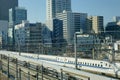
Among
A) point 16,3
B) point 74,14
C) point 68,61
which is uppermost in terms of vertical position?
point 16,3

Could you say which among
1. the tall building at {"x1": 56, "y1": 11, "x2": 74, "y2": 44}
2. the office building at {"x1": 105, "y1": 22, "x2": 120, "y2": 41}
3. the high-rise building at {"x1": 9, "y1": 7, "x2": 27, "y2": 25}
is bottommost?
the office building at {"x1": 105, "y1": 22, "x2": 120, "y2": 41}

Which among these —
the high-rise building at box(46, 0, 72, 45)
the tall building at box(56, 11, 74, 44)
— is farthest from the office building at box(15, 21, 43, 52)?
the tall building at box(56, 11, 74, 44)

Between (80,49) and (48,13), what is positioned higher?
(48,13)

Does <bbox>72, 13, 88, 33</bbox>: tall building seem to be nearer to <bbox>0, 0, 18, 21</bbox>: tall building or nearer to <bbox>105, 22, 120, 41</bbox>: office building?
<bbox>105, 22, 120, 41</bbox>: office building

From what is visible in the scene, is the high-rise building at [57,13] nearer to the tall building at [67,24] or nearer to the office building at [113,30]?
the tall building at [67,24]

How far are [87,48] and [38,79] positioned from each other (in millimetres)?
14310

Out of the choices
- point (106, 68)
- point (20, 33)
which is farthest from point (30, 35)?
point (106, 68)

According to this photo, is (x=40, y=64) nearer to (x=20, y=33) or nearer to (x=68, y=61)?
(x=68, y=61)

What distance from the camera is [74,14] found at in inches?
3369

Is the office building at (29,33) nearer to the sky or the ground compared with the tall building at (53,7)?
nearer to the ground

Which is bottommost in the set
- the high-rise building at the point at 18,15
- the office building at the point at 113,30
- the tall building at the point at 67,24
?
the office building at the point at 113,30

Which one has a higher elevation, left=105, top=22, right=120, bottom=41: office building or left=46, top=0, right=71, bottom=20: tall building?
left=46, top=0, right=71, bottom=20: tall building

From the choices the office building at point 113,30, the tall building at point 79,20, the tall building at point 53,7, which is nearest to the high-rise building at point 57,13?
the tall building at point 53,7

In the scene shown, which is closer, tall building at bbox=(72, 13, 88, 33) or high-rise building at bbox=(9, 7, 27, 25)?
tall building at bbox=(72, 13, 88, 33)
